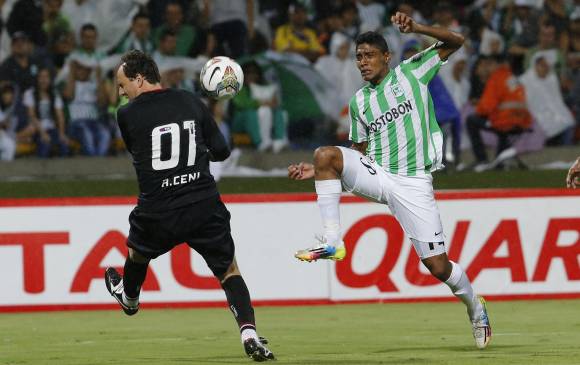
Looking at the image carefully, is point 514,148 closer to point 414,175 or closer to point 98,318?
point 98,318

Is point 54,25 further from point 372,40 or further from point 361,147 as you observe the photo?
point 372,40

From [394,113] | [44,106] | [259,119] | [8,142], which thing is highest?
[394,113]

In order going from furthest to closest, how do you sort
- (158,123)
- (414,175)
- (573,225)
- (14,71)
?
(14,71), (573,225), (414,175), (158,123)

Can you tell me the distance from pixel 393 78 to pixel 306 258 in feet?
5.40

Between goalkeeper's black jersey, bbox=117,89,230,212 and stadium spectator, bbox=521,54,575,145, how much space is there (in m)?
10.9

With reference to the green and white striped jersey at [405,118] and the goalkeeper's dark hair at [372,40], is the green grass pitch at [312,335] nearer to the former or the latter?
the green and white striped jersey at [405,118]

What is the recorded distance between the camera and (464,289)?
986 centimetres

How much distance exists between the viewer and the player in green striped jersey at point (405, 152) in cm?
968

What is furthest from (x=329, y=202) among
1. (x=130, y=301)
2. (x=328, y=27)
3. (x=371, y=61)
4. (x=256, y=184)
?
(x=328, y=27)

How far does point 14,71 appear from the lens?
59.9ft

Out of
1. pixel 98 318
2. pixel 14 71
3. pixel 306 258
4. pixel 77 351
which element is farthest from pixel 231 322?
pixel 14 71

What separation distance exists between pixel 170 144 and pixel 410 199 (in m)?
2.00

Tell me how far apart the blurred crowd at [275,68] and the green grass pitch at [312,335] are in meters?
5.38

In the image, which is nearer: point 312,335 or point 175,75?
point 312,335
